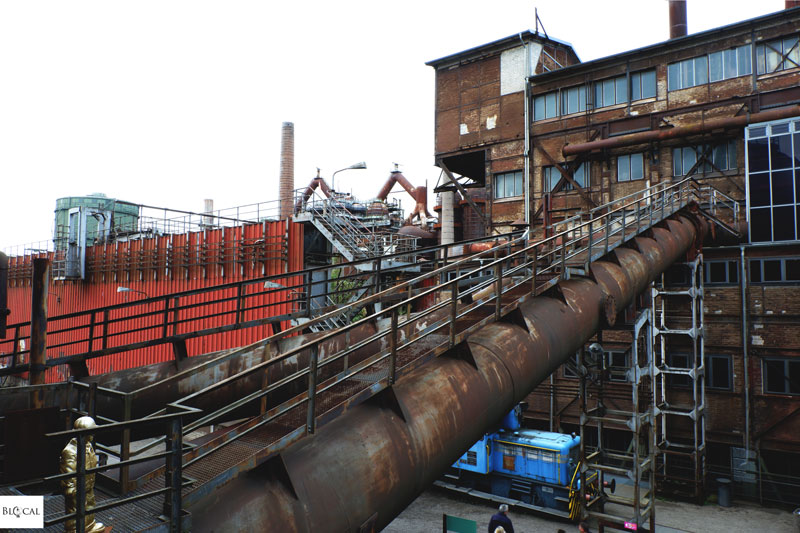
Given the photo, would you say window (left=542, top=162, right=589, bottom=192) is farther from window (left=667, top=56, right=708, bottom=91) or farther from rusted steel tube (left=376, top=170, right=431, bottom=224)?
rusted steel tube (left=376, top=170, right=431, bottom=224)

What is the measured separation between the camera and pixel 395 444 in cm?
468

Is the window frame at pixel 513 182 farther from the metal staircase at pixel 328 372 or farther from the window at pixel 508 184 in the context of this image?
the metal staircase at pixel 328 372

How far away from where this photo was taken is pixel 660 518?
605 inches

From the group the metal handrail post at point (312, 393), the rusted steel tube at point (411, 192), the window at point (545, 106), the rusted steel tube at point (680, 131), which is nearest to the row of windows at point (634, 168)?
the rusted steel tube at point (680, 131)

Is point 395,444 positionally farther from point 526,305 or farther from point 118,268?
point 118,268

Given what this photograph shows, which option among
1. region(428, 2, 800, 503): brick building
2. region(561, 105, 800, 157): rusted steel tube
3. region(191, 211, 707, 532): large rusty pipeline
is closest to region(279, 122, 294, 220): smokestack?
region(428, 2, 800, 503): brick building

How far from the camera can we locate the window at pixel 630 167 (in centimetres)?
2095

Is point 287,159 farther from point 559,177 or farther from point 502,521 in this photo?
point 502,521

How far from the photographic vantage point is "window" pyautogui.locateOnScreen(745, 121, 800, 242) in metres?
17.4

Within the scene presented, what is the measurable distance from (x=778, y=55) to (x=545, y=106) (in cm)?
864

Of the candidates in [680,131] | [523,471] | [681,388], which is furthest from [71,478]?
[680,131]

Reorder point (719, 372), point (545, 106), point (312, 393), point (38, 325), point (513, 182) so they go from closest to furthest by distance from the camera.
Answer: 1. point (312, 393)
2. point (38, 325)
3. point (719, 372)
4. point (545, 106)
5. point (513, 182)

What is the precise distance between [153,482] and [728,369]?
797 inches

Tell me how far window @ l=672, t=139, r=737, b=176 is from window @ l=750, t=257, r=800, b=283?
3.84 m
